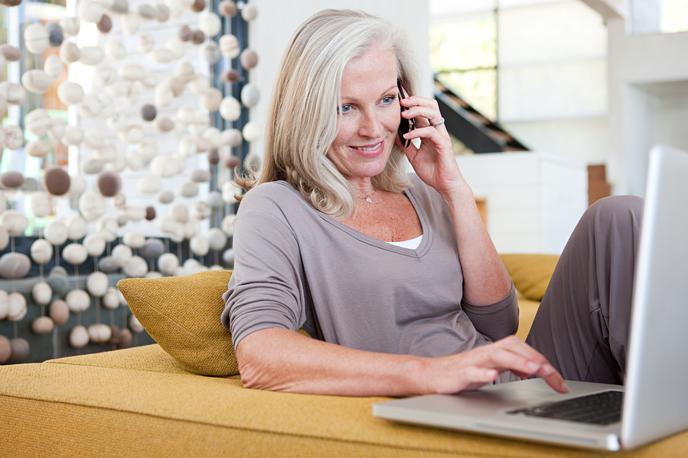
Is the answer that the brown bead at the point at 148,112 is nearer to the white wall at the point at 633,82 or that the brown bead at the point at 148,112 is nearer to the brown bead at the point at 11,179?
the brown bead at the point at 11,179

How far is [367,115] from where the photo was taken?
1733mm

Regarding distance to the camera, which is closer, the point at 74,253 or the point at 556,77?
the point at 74,253

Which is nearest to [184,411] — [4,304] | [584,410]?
[584,410]

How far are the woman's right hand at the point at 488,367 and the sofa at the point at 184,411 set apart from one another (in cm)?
8

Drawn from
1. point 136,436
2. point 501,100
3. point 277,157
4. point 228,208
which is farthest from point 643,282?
point 501,100

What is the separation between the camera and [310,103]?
1.70 metres

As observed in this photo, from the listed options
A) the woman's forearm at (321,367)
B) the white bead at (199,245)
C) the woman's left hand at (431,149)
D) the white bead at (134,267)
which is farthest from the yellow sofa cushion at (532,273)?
the woman's forearm at (321,367)

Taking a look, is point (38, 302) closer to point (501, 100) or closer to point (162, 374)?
point (162, 374)

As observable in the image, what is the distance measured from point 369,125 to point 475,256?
32cm

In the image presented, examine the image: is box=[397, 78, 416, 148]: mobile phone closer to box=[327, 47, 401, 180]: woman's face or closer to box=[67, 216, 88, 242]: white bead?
box=[327, 47, 401, 180]: woman's face

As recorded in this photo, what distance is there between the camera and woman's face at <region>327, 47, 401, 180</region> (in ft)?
5.65

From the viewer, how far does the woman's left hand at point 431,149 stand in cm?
179

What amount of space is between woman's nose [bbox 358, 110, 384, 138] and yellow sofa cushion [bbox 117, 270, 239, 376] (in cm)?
42

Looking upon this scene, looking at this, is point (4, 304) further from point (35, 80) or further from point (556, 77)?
point (556, 77)
